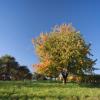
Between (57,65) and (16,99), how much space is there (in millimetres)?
38411

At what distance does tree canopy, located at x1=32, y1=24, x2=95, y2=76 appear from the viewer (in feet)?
200

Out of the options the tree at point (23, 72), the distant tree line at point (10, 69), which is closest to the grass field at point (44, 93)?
the distant tree line at point (10, 69)

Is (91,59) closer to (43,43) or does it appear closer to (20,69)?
(43,43)

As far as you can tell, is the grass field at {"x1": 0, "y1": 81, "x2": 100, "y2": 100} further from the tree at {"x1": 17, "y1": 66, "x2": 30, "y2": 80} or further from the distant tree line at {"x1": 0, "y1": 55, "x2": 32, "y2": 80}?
the tree at {"x1": 17, "y1": 66, "x2": 30, "y2": 80}

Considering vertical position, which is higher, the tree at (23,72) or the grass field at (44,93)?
the tree at (23,72)

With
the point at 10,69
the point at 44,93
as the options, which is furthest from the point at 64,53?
the point at 10,69

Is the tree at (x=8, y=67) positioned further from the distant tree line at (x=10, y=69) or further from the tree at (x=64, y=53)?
the tree at (x=64, y=53)

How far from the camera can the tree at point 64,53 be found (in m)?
60.9

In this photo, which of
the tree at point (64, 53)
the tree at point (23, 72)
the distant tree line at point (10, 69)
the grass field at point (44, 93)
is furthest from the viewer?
the tree at point (23, 72)

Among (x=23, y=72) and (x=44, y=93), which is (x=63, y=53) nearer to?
(x=44, y=93)

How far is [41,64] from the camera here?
6341cm

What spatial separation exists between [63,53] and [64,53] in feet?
0.99

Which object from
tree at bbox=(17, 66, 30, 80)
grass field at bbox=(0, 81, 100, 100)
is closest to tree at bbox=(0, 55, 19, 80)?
tree at bbox=(17, 66, 30, 80)

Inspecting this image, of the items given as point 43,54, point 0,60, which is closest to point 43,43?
point 43,54
